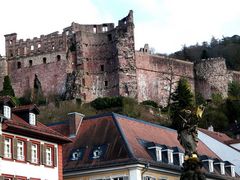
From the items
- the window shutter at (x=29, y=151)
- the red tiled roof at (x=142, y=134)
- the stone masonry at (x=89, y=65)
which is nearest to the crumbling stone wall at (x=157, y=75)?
the stone masonry at (x=89, y=65)

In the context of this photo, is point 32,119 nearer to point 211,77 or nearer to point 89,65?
point 89,65

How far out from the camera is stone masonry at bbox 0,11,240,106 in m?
112

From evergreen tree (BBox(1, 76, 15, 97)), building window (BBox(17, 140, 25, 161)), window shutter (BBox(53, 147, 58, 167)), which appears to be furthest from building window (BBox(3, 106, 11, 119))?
evergreen tree (BBox(1, 76, 15, 97))

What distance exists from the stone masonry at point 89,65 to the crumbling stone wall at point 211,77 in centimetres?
610

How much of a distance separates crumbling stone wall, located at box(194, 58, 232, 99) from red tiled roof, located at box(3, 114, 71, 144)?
268ft

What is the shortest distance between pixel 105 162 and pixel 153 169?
3274 mm

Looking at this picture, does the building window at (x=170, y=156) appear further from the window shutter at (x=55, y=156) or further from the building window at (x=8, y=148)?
the building window at (x=8, y=148)

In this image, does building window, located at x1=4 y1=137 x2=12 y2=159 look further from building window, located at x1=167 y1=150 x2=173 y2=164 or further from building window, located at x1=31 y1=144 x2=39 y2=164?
building window, located at x1=167 y1=150 x2=173 y2=164

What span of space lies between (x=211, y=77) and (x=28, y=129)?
3416 inches

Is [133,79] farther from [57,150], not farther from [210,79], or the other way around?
[57,150]

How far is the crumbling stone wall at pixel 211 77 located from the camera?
12619cm

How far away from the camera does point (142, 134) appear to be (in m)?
55.0

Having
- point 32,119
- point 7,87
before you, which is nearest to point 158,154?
point 32,119

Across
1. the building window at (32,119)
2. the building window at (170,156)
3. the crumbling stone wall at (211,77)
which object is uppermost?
the crumbling stone wall at (211,77)
